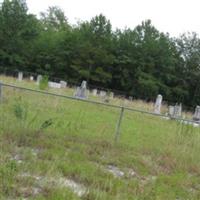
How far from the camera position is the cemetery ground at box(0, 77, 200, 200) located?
4641 millimetres

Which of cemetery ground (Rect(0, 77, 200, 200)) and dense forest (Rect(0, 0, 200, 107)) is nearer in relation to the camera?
cemetery ground (Rect(0, 77, 200, 200))

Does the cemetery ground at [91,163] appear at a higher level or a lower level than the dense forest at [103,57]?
lower

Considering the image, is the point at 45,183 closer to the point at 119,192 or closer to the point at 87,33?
the point at 119,192

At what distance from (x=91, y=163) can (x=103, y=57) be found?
38.9m

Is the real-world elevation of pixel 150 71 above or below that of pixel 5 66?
above

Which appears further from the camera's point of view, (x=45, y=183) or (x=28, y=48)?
(x=28, y=48)

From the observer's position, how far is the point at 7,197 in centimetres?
410

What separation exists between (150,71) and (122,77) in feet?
12.4

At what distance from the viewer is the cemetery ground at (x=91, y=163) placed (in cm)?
464

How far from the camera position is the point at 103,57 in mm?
44469

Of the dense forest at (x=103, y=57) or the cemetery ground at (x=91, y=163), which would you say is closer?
the cemetery ground at (x=91, y=163)

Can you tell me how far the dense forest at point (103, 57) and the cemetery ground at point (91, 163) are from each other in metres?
35.1

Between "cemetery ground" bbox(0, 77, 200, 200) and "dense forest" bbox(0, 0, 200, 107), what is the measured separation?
35.1 meters

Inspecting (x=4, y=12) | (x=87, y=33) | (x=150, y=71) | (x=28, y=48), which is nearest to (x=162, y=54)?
(x=150, y=71)
